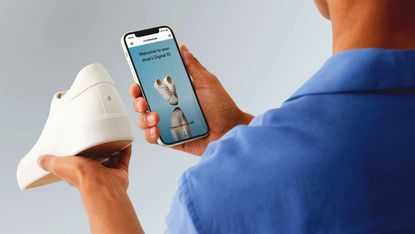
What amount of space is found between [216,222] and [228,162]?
0.16ft

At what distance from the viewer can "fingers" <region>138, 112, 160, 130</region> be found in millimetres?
995

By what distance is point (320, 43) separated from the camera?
1720mm

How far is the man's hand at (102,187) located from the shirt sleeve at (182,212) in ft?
0.64

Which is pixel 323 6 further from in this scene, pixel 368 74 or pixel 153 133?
pixel 153 133

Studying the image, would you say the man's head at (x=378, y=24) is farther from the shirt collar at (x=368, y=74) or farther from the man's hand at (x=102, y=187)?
the man's hand at (x=102, y=187)

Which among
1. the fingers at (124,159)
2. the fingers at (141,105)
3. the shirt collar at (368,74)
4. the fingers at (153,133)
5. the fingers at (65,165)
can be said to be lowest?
the fingers at (124,159)

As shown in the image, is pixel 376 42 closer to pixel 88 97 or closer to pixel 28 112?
pixel 88 97

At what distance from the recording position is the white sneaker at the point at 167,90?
103 centimetres

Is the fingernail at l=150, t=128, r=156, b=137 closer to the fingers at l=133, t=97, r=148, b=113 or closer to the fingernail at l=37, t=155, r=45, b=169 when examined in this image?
the fingers at l=133, t=97, r=148, b=113

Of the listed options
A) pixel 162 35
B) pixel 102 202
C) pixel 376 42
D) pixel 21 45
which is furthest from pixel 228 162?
pixel 21 45

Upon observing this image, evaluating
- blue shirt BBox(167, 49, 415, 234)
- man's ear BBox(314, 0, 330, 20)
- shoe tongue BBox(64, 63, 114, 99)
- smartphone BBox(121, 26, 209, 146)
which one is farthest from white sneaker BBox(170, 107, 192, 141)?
blue shirt BBox(167, 49, 415, 234)

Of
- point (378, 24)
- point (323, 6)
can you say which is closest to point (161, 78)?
point (323, 6)

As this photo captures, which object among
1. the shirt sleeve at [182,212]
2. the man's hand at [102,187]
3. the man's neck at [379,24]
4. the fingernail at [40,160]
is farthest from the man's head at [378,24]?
the fingernail at [40,160]

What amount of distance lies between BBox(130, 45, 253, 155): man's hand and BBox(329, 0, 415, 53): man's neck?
466 mm
